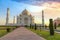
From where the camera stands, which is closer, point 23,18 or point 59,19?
point 59,19

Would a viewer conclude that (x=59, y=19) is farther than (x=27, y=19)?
No

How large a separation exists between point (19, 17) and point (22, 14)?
9.66ft

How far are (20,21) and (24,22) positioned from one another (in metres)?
2.53

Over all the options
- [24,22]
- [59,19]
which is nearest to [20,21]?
[24,22]

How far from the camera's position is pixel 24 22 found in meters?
109

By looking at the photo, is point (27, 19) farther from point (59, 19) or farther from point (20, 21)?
point (59, 19)

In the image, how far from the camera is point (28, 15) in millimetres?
105500

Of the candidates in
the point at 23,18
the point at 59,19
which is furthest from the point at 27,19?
the point at 59,19

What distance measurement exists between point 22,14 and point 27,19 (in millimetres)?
4745

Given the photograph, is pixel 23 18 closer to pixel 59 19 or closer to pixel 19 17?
pixel 19 17

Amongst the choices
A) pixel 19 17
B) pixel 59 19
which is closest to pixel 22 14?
pixel 19 17

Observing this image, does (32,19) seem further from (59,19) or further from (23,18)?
(59,19)

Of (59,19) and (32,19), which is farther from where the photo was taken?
(32,19)

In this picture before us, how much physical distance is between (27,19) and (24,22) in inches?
105
